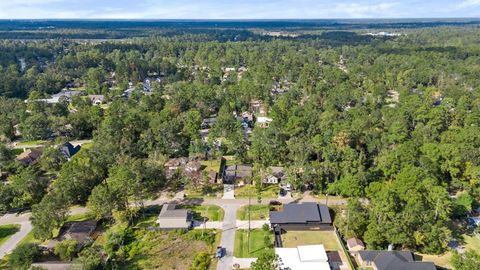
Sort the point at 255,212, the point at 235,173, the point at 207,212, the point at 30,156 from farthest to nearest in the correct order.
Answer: the point at 30,156, the point at 235,173, the point at 207,212, the point at 255,212

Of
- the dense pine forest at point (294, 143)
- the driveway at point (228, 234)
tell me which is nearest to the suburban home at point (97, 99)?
the dense pine forest at point (294, 143)

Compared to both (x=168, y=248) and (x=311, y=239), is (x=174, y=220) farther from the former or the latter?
(x=311, y=239)

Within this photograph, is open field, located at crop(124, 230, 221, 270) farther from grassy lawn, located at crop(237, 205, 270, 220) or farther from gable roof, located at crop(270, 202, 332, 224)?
gable roof, located at crop(270, 202, 332, 224)

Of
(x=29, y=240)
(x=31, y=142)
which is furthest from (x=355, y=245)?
(x=31, y=142)

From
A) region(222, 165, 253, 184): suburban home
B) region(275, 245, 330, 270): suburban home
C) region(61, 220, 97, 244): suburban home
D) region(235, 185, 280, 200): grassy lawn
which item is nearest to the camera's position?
region(275, 245, 330, 270): suburban home

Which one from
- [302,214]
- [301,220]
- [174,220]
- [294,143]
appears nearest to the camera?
[301,220]

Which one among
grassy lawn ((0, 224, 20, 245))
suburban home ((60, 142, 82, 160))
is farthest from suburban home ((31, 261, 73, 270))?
suburban home ((60, 142, 82, 160))

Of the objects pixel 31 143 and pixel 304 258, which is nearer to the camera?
pixel 304 258
